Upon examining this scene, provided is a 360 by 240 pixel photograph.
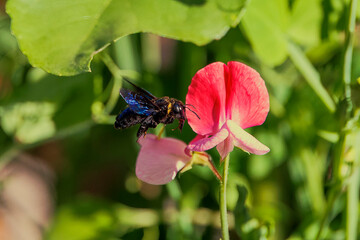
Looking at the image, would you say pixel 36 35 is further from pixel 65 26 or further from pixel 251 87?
pixel 251 87

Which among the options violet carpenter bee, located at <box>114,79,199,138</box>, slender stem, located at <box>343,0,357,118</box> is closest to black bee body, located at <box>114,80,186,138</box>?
violet carpenter bee, located at <box>114,79,199,138</box>

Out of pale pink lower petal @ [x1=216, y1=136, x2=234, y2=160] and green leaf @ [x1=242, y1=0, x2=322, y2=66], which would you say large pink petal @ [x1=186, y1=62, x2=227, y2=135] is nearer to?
pale pink lower petal @ [x1=216, y1=136, x2=234, y2=160]

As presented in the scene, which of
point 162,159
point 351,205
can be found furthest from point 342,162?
point 162,159

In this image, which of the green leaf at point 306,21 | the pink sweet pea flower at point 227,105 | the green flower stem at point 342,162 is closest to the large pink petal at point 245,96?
the pink sweet pea flower at point 227,105

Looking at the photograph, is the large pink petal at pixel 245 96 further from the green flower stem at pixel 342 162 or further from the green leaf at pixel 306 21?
the green leaf at pixel 306 21

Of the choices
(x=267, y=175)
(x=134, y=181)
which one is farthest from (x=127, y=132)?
(x=267, y=175)
